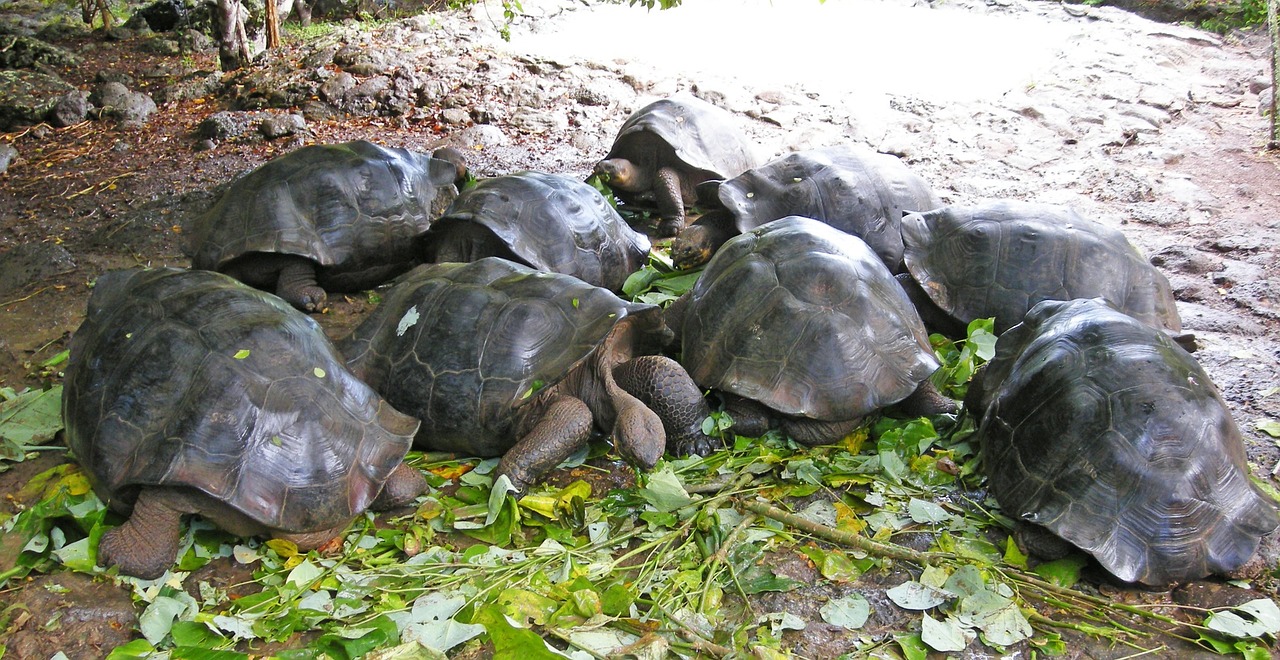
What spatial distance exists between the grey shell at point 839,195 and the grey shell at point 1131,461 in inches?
86.0

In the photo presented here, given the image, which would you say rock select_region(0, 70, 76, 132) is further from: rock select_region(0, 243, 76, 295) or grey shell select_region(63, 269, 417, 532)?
grey shell select_region(63, 269, 417, 532)

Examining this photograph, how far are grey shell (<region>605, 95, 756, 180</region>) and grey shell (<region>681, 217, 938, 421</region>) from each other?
259cm

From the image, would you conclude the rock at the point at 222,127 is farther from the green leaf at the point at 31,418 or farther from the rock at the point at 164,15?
the rock at the point at 164,15

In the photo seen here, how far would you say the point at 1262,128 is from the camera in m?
8.27

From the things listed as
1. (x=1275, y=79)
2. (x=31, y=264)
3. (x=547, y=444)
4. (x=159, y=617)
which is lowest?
(x=159, y=617)

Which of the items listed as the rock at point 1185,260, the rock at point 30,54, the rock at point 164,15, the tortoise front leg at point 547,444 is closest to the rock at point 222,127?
the rock at point 30,54

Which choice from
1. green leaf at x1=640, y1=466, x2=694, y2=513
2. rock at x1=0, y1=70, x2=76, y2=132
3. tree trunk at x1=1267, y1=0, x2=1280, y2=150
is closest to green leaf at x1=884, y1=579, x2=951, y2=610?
green leaf at x1=640, y1=466, x2=694, y2=513

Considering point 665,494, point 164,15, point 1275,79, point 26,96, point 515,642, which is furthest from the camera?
point 164,15

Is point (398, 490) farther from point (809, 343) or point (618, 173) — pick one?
point (618, 173)

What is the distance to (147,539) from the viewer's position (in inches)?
124

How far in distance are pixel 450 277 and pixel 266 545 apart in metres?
1.47

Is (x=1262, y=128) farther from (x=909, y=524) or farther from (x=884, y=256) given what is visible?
(x=909, y=524)

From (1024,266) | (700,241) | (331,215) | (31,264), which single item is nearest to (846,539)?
(1024,266)

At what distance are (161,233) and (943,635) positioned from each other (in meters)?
5.50
